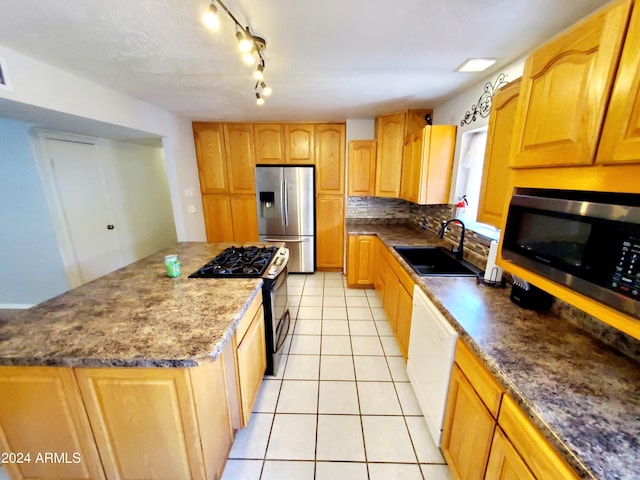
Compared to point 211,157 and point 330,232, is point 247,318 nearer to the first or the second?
point 330,232

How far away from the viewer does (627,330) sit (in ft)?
2.28

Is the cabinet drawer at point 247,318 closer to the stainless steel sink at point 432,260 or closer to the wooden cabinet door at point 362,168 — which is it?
the stainless steel sink at point 432,260

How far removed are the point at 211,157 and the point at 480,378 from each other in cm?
389

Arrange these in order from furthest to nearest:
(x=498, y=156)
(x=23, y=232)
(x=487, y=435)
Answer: (x=23, y=232)
(x=498, y=156)
(x=487, y=435)

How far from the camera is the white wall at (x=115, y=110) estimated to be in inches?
61.3

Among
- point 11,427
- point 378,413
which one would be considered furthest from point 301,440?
point 11,427

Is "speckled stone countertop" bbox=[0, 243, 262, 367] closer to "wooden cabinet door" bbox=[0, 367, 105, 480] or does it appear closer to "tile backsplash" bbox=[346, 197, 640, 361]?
"wooden cabinet door" bbox=[0, 367, 105, 480]

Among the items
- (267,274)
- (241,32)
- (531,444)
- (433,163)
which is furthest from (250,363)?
(433,163)

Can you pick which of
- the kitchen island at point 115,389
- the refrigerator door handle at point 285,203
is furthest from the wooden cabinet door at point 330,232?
the kitchen island at point 115,389

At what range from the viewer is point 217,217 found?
12.6 feet

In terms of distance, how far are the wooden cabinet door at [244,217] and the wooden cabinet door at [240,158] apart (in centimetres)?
14

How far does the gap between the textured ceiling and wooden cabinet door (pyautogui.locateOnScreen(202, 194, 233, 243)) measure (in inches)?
67.5

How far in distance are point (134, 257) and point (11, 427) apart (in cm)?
332

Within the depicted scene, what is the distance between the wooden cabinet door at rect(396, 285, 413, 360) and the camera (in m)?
1.89
